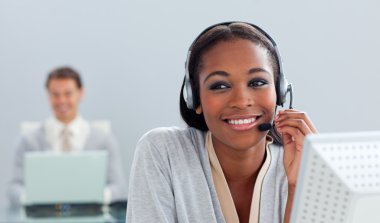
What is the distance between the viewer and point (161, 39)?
16.9 feet

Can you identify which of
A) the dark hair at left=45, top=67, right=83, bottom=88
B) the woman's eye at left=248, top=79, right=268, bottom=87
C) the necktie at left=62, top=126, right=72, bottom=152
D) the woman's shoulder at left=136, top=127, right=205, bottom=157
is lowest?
the necktie at left=62, top=126, right=72, bottom=152

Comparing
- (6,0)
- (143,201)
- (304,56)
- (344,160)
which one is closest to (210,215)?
(143,201)

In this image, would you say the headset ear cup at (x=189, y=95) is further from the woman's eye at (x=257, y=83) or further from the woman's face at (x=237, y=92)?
the woman's eye at (x=257, y=83)

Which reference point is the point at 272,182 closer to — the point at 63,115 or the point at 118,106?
the point at 63,115

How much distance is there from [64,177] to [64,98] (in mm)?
1207

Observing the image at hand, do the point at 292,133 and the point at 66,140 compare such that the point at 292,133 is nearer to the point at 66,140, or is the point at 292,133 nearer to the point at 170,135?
the point at 170,135

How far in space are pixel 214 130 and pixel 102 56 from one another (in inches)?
143

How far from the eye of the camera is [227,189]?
5.63 feet

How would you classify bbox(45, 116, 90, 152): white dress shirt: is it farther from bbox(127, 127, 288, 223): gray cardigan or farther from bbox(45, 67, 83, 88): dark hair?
bbox(127, 127, 288, 223): gray cardigan

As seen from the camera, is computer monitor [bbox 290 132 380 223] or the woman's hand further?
the woman's hand

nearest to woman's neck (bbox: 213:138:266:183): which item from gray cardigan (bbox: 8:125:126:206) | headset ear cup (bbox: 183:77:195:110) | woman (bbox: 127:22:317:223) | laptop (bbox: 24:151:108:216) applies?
woman (bbox: 127:22:317:223)

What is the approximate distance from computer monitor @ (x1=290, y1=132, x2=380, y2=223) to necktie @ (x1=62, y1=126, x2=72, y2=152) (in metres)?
3.46

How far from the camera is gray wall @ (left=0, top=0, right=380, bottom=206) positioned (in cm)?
502

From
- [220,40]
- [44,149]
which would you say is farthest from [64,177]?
[220,40]
